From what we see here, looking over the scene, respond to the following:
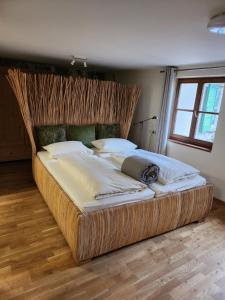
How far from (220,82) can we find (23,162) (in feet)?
11.9

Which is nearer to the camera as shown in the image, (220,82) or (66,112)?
(220,82)

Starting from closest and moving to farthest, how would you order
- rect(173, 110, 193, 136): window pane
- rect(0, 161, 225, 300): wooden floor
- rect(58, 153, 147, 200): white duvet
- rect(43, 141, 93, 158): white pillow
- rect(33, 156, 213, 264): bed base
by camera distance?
rect(0, 161, 225, 300): wooden floor → rect(33, 156, 213, 264): bed base → rect(58, 153, 147, 200): white duvet → rect(43, 141, 93, 158): white pillow → rect(173, 110, 193, 136): window pane

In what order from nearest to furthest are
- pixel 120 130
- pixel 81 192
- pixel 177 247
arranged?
pixel 81 192, pixel 177 247, pixel 120 130

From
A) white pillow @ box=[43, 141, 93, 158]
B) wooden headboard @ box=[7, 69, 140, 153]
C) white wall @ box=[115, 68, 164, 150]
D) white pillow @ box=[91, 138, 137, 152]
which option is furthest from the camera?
white wall @ box=[115, 68, 164, 150]

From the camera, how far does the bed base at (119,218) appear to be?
1748mm

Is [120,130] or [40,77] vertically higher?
[40,77]

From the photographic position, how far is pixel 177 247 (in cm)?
211

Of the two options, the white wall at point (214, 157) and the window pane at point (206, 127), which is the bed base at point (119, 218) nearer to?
the white wall at point (214, 157)

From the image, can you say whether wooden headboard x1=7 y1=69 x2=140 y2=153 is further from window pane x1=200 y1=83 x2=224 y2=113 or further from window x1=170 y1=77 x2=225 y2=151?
window pane x1=200 y1=83 x2=224 y2=113

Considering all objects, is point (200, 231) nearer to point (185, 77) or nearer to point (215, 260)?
point (215, 260)

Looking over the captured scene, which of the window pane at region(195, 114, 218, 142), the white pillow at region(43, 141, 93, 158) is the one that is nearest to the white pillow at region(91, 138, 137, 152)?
the white pillow at region(43, 141, 93, 158)

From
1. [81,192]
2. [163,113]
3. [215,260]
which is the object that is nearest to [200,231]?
[215,260]

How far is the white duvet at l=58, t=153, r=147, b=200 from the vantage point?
1887 mm

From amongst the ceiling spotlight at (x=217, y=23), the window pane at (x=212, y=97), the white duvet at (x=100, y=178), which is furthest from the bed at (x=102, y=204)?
the ceiling spotlight at (x=217, y=23)
